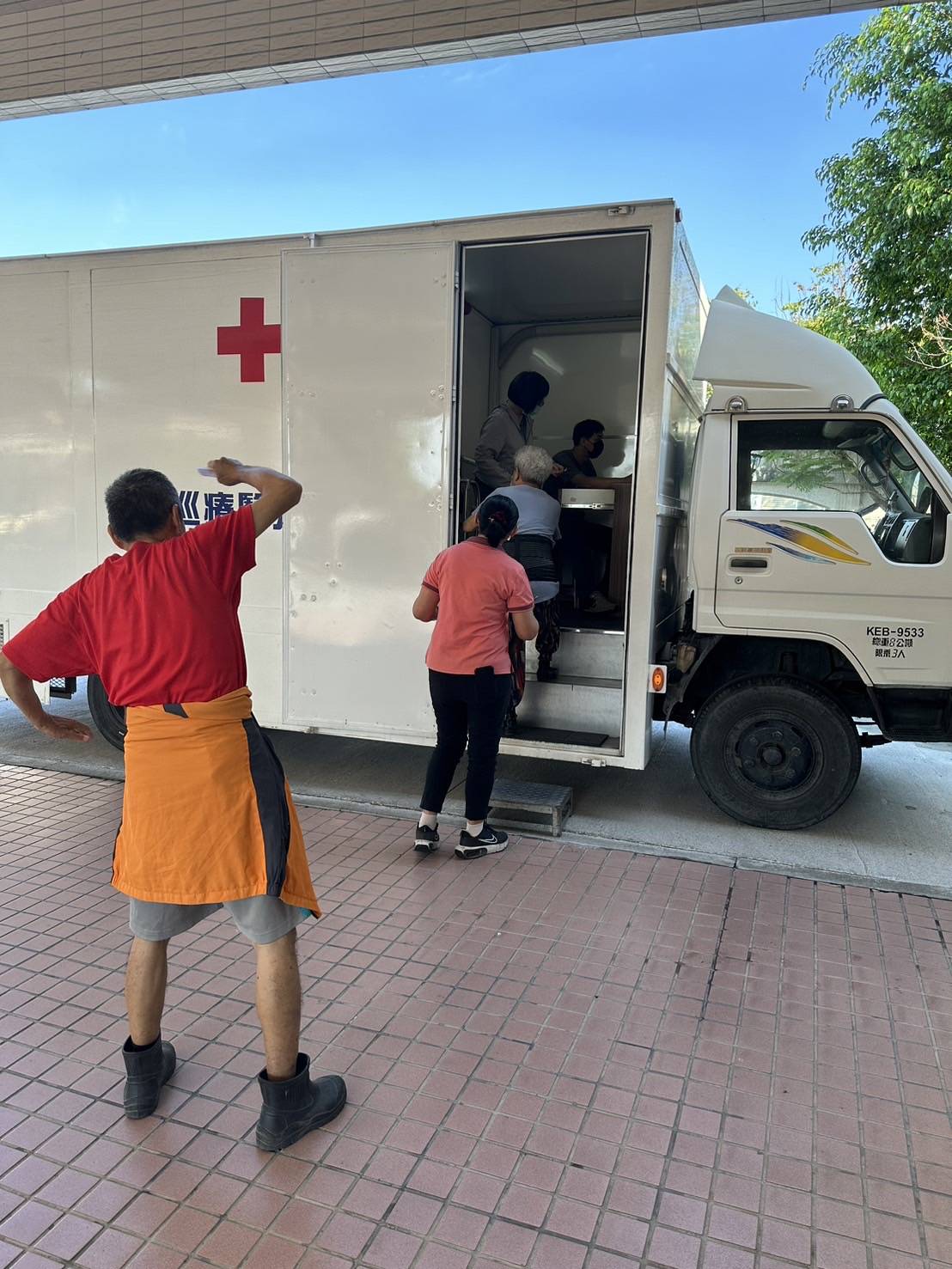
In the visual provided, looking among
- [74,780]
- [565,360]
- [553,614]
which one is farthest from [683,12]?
[74,780]

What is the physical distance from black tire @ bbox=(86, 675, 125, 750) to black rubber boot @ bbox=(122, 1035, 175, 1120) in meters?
3.42

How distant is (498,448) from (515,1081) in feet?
12.8

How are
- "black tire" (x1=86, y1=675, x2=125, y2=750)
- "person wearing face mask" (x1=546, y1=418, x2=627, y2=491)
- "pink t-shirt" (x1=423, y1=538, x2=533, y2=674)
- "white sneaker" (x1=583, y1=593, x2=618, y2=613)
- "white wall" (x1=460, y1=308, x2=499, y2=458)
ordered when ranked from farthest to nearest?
1. "white wall" (x1=460, y1=308, x2=499, y2=458)
2. "white sneaker" (x1=583, y1=593, x2=618, y2=613)
3. "person wearing face mask" (x1=546, y1=418, x2=627, y2=491)
4. "black tire" (x1=86, y1=675, x2=125, y2=750)
5. "pink t-shirt" (x1=423, y1=538, x2=533, y2=674)

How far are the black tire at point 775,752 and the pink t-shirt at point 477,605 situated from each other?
53.4 inches

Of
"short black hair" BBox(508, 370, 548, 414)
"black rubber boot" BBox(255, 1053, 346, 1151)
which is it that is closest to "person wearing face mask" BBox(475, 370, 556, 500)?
"short black hair" BBox(508, 370, 548, 414)

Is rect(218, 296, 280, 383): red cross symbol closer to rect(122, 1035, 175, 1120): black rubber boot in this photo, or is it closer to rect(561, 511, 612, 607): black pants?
rect(561, 511, 612, 607): black pants

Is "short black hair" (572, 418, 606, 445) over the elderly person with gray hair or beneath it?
over

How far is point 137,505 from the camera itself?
2287 mm

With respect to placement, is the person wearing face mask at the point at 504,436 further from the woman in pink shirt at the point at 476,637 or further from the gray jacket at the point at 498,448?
the woman in pink shirt at the point at 476,637

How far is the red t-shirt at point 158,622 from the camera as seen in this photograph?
7.29 ft

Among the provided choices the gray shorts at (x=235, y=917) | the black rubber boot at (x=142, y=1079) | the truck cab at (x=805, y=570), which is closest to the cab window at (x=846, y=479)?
the truck cab at (x=805, y=570)

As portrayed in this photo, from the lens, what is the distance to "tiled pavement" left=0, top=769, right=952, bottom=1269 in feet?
6.81

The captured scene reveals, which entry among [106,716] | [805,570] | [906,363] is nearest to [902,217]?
[906,363]

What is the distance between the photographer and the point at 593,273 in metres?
5.81
